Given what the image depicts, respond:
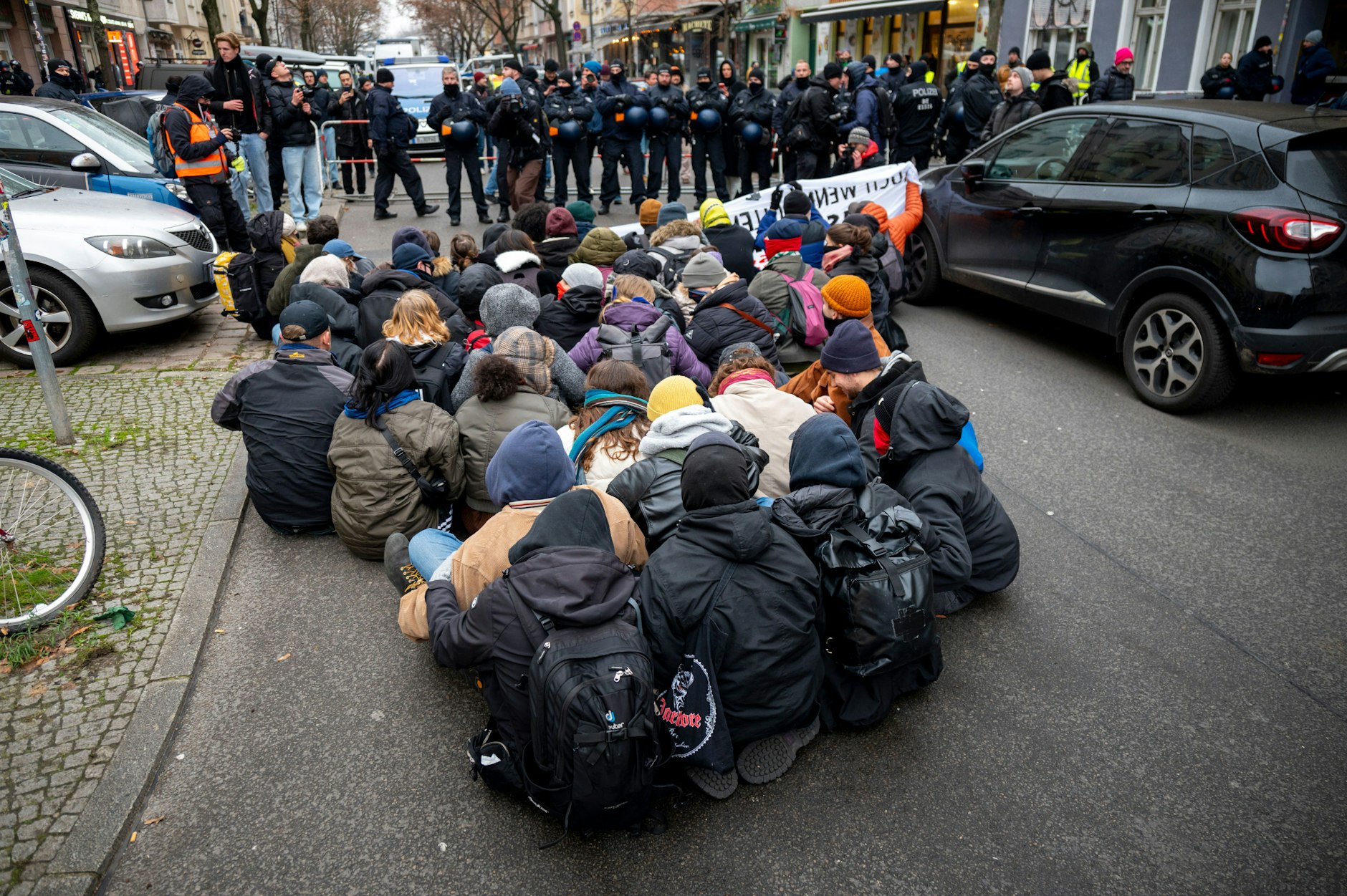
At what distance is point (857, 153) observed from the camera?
11555mm

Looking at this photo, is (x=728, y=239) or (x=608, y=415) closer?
(x=608, y=415)

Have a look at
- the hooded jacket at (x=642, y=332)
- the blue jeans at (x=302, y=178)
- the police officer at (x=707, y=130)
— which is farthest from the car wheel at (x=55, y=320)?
the police officer at (x=707, y=130)

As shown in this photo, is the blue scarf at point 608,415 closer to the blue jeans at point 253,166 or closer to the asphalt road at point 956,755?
the asphalt road at point 956,755

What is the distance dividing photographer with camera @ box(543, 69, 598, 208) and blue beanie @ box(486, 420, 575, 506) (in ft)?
32.2

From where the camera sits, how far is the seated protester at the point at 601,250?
7.05 m

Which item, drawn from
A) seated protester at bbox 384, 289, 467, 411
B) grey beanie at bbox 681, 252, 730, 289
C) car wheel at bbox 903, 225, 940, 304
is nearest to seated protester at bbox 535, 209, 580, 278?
grey beanie at bbox 681, 252, 730, 289

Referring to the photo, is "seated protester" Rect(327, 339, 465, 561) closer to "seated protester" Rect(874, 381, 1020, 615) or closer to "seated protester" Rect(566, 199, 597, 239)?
"seated protester" Rect(874, 381, 1020, 615)

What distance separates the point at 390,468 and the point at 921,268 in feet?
19.9

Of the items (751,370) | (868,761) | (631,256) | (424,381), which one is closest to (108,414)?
(424,381)

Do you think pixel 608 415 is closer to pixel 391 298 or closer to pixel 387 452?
pixel 387 452

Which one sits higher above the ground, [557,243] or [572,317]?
[557,243]

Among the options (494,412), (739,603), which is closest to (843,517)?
(739,603)

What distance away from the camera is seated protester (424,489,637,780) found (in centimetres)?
278

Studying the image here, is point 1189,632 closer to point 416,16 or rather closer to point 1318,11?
point 1318,11
